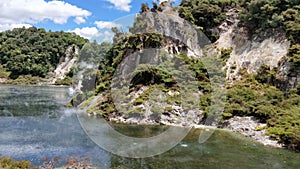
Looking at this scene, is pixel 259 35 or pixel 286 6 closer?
pixel 286 6

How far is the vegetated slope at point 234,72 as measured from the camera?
100 ft

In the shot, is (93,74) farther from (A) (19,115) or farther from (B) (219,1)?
(B) (219,1)

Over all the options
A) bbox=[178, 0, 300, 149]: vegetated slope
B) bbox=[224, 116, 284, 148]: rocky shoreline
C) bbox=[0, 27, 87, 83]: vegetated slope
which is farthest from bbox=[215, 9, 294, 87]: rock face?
bbox=[0, 27, 87, 83]: vegetated slope

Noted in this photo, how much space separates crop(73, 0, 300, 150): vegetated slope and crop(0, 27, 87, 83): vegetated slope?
59173 mm

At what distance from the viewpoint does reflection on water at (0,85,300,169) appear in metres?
19.3

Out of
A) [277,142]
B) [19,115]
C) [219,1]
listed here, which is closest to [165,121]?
[277,142]

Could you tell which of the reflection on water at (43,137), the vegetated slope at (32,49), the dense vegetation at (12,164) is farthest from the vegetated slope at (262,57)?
the vegetated slope at (32,49)

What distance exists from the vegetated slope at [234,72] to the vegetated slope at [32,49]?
5917 centimetres

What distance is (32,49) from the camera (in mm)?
108438

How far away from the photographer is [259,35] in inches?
1654

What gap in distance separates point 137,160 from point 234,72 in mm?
25765

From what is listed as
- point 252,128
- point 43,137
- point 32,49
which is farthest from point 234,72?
point 32,49

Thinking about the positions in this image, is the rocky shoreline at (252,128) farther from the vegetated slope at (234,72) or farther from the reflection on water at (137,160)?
the reflection on water at (137,160)

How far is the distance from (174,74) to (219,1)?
19.3m
